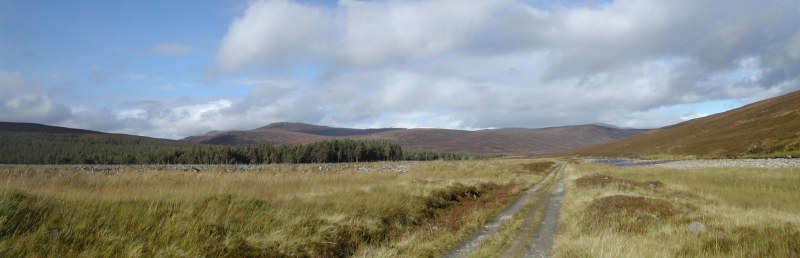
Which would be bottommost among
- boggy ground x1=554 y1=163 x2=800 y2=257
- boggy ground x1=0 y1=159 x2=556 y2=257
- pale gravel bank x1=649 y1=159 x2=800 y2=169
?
pale gravel bank x1=649 y1=159 x2=800 y2=169

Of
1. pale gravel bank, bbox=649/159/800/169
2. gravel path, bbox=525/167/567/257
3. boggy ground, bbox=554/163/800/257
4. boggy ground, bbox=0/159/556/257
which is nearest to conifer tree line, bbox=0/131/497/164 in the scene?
boggy ground, bbox=0/159/556/257

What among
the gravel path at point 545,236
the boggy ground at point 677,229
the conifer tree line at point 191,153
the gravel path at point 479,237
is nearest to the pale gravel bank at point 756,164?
the boggy ground at point 677,229

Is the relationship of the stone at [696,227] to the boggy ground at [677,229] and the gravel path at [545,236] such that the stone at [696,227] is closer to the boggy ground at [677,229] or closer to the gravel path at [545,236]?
the boggy ground at [677,229]

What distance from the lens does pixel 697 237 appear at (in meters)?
9.80

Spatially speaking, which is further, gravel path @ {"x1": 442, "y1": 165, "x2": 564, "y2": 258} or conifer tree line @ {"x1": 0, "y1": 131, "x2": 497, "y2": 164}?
conifer tree line @ {"x1": 0, "y1": 131, "x2": 497, "y2": 164}

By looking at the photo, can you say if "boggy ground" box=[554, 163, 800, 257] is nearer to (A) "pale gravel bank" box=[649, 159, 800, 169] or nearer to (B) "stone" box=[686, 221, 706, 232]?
(B) "stone" box=[686, 221, 706, 232]

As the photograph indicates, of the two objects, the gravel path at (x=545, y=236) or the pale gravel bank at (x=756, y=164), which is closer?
the gravel path at (x=545, y=236)

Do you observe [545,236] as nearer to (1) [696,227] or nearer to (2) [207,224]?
(1) [696,227]

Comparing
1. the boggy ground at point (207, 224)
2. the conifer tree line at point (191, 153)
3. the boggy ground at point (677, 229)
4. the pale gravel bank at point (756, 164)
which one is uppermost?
the conifer tree line at point (191, 153)

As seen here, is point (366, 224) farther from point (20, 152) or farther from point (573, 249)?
point (20, 152)

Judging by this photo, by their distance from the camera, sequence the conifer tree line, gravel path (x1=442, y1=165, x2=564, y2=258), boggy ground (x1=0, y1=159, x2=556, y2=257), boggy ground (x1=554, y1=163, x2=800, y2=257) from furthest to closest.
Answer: the conifer tree line
gravel path (x1=442, y1=165, x2=564, y2=258)
boggy ground (x1=554, y1=163, x2=800, y2=257)
boggy ground (x1=0, y1=159, x2=556, y2=257)

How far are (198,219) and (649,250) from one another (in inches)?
393

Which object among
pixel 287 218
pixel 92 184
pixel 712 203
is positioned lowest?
pixel 712 203

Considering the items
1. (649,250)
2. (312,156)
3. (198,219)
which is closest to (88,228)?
(198,219)
